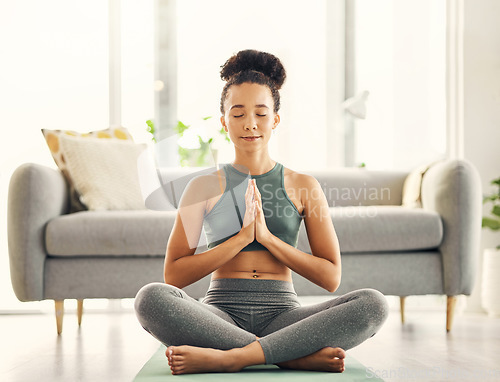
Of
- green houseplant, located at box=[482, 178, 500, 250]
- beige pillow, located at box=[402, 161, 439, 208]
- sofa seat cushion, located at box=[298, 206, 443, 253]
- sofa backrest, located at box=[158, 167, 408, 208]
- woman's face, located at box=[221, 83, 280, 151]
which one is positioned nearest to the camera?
woman's face, located at box=[221, 83, 280, 151]

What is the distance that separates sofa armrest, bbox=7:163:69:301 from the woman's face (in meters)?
1.14

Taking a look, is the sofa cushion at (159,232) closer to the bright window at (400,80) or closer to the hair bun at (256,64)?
the hair bun at (256,64)

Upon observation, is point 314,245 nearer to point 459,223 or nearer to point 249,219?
point 249,219

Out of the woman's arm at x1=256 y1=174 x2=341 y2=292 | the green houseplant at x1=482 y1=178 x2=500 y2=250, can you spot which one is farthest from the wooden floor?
the green houseplant at x1=482 y1=178 x2=500 y2=250

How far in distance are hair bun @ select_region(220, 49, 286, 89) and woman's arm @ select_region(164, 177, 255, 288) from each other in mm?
341

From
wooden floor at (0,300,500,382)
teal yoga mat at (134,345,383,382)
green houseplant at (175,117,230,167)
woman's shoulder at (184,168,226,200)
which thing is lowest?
wooden floor at (0,300,500,382)

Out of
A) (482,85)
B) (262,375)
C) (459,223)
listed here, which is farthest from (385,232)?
(482,85)

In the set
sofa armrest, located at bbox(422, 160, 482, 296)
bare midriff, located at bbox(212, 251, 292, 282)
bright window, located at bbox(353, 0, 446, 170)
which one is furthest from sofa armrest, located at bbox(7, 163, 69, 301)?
bright window, located at bbox(353, 0, 446, 170)

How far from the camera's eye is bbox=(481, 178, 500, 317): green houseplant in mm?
3141

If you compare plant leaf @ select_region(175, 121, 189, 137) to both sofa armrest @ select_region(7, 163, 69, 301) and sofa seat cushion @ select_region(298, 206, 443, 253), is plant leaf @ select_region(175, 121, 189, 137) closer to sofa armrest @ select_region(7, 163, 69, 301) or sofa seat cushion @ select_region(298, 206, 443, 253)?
sofa armrest @ select_region(7, 163, 69, 301)

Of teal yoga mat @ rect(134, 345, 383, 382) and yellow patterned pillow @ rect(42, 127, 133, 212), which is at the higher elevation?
yellow patterned pillow @ rect(42, 127, 133, 212)

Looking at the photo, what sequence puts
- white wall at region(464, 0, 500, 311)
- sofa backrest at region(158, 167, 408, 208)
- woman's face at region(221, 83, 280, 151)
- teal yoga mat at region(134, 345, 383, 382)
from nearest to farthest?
teal yoga mat at region(134, 345, 383, 382)
woman's face at region(221, 83, 280, 151)
sofa backrest at region(158, 167, 408, 208)
white wall at region(464, 0, 500, 311)

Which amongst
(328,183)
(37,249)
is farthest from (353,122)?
(37,249)

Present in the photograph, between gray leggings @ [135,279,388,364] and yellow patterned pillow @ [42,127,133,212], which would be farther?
yellow patterned pillow @ [42,127,133,212]
